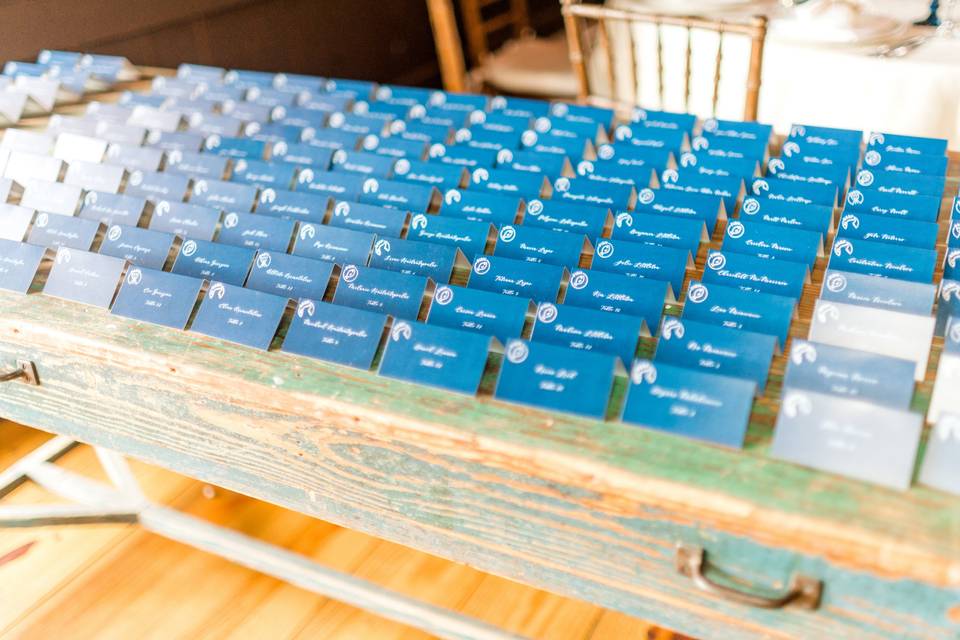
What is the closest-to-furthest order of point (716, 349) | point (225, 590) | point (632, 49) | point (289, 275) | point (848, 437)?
1. point (848, 437)
2. point (716, 349)
3. point (289, 275)
4. point (225, 590)
5. point (632, 49)

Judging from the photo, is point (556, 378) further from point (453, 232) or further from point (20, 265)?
point (20, 265)

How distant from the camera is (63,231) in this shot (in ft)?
3.78

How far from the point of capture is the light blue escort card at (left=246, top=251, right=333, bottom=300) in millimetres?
965

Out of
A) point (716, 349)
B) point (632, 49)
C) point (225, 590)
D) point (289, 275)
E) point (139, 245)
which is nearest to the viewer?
point (716, 349)

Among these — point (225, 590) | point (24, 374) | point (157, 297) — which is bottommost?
point (225, 590)

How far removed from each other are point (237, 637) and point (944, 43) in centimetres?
195

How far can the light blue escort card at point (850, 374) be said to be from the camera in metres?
0.69

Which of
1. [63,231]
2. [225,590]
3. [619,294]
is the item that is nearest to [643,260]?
[619,294]

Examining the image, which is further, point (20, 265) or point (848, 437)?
point (20, 265)

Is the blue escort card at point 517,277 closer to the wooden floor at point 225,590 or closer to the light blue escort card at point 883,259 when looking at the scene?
the light blue escort card at point 883,259

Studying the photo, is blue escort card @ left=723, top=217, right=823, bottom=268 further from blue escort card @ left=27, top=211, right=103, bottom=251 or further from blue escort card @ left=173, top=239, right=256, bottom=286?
blue escort card @ left=27, top=211, right=103, bottom=251

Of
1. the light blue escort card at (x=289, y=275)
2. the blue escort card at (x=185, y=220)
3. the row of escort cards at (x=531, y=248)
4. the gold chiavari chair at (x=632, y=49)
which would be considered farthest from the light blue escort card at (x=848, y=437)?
the gold chiavari chair at (x=632, y=49)

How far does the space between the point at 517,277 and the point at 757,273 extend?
25 cm

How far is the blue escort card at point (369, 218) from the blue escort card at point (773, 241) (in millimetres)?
410
